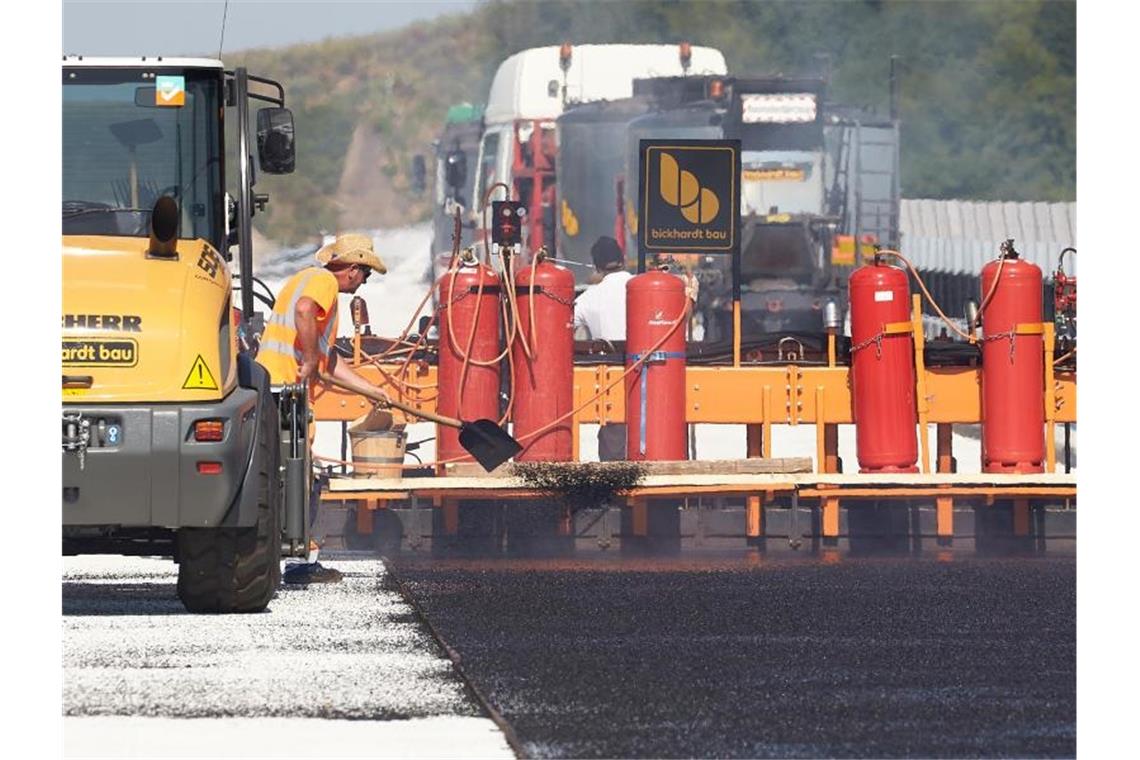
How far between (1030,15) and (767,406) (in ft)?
216

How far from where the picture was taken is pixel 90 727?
8352 millimetres

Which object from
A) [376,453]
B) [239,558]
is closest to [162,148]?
[239,558]

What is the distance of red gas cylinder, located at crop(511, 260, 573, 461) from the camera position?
1655 centimetres

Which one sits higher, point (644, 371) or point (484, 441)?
point (644, 371)

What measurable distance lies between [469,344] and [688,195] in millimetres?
2037

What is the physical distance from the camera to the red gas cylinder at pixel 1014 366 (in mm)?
16469

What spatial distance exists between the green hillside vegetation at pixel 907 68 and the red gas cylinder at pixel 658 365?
168 feet

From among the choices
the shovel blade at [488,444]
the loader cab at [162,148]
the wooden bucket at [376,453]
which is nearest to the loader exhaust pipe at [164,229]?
the loader cab at [162,148]

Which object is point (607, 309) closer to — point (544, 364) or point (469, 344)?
point (544, 364)

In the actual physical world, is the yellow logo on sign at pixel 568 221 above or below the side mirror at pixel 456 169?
below

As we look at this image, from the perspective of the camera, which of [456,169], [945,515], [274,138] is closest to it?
[274,138]

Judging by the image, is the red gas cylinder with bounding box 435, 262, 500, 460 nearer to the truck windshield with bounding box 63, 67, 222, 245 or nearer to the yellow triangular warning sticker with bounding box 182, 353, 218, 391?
the truck windshield with bounding box 63, 67, 222, 245

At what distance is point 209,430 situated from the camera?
10.9 meters

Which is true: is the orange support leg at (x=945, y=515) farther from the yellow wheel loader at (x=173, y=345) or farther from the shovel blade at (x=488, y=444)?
the yellow wheel loader at (x=173, y=345)
